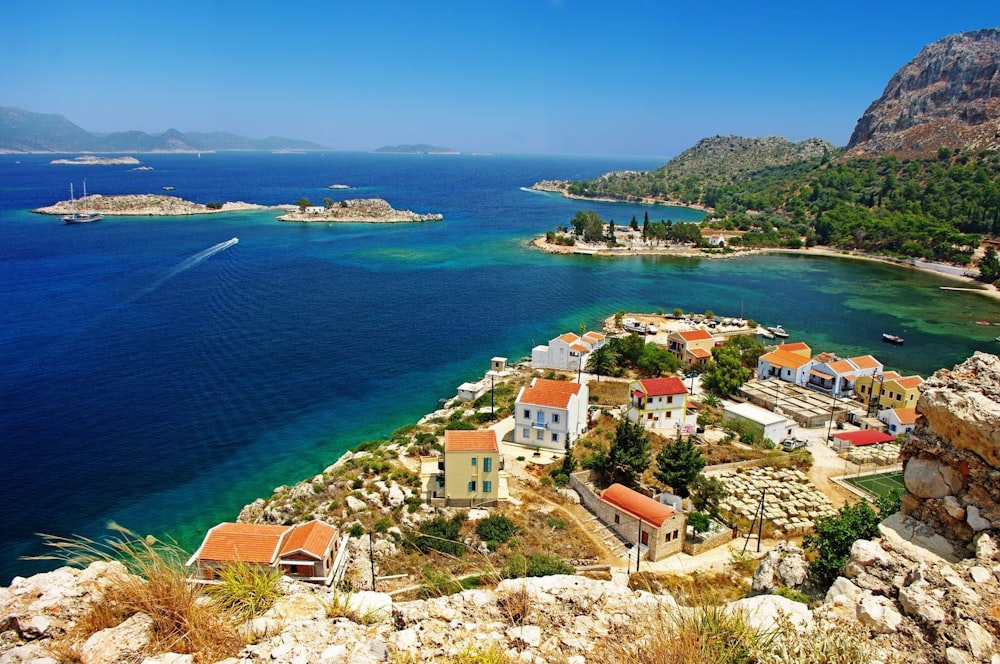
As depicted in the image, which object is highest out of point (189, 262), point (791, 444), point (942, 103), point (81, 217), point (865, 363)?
point (942, 103)

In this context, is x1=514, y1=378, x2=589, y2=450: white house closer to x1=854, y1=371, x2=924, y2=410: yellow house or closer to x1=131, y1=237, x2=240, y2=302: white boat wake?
x1=854, y1=371, x2=924, y2=410: yellow house

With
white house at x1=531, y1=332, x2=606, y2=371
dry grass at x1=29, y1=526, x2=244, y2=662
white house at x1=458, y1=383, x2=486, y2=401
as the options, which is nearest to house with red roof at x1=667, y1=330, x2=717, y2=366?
white house at x1=531, y1=332, x2=606, y2=371

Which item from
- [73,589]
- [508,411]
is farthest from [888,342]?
[73,589]

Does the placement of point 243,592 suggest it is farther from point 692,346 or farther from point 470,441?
point 692,346

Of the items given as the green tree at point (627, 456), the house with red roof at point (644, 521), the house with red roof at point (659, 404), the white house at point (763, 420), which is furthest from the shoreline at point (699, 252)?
the house with red roof at point (644, 521)

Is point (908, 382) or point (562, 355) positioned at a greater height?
point (908, 382)

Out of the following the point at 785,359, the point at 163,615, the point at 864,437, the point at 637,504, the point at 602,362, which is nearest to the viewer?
the point at 163,615

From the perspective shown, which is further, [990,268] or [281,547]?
[990,268]

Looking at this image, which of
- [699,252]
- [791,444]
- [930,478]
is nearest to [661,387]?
[791,444]
